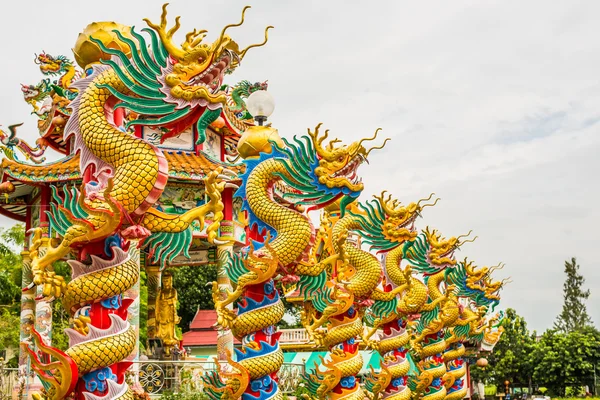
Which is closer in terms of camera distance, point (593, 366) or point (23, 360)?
point (23, 360)

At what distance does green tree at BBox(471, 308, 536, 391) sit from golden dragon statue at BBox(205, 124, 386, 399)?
24.4m

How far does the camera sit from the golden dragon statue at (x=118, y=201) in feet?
18.9

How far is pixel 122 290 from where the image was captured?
5953 mm

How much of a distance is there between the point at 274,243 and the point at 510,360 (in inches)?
1016

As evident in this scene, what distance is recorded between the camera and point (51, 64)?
1378 centimetres

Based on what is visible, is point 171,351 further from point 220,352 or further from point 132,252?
point 132,252

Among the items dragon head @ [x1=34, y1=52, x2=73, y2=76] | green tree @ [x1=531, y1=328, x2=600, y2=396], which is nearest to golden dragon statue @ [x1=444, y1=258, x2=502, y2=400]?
dragon head @ [x1=34, y1=52, x2=73, y2=76]

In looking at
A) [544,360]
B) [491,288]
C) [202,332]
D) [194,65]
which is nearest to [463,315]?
[491,288]

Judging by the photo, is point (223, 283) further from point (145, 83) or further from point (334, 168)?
point (145, 83)

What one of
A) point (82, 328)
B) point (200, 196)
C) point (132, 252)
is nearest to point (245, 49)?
point (132, 252)

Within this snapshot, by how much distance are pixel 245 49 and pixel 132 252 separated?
91.7 inches

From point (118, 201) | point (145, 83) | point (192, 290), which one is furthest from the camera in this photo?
point (192, 290)

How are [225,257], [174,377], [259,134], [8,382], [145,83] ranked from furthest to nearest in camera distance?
[225,257]
[174,377]
[8,382]
[259,134]
[145,83]

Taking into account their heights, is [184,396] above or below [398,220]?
below
